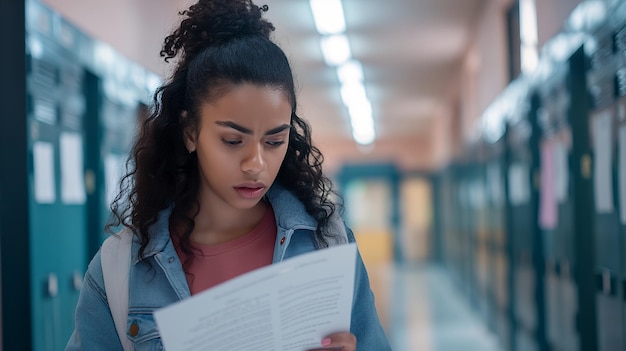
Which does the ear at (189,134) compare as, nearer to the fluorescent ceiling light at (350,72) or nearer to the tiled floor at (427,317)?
the tiled floor at (427,317)

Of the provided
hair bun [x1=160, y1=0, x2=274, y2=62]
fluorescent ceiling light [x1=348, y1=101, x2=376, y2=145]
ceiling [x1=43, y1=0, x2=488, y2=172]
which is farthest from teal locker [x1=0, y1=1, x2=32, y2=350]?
fluorescent ceiling light [x1=348, y1=101, x2=376, y2=145]

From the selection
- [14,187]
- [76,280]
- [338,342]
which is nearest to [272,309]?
[338,342]

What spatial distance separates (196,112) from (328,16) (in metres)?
7.39

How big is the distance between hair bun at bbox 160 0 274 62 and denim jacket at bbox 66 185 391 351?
33 cm

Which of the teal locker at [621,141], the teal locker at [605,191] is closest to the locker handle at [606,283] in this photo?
the teal locker at [605,191]

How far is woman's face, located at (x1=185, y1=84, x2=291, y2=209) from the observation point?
4.85 ft

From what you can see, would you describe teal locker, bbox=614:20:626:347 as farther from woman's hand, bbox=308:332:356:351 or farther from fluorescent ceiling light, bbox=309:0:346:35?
fluorescent ceiling light, bbox=309:0:346:35

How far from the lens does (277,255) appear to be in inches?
61.7

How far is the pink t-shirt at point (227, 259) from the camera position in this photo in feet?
5.13

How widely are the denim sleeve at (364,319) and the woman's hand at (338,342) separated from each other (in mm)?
105

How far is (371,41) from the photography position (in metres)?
10.4

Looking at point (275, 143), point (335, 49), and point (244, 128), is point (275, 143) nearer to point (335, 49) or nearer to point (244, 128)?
point (244, 128)

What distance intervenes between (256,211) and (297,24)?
768 cm

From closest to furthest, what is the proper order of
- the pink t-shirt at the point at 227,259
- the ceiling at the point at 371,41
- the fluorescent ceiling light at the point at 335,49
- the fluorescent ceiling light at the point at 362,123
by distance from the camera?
1. the pink t-shirt at the point at 227,259
2. the ceiling at the point at 371,41
3. the fluorescent ceiling light at the point at 335,49
4. the fluorescent ceiling light at the point at 362,123
